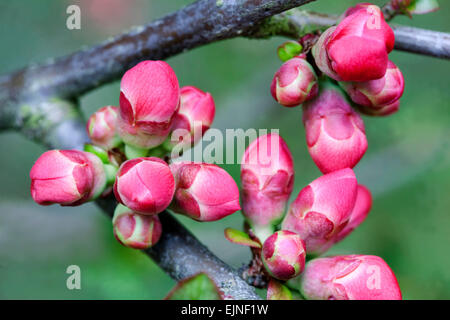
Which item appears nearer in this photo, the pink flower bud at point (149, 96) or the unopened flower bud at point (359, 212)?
the pink flower bud at point (149, 96)

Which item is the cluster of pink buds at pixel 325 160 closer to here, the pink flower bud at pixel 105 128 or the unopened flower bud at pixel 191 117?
the unopened flower bud at pixel 191 117

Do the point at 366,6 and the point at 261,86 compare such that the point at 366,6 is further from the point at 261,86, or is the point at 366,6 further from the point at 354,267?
the point at 261,86

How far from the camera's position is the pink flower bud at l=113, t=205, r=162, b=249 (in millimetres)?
659

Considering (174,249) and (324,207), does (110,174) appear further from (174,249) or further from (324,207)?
(324,207)

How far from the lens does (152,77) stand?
610 mm

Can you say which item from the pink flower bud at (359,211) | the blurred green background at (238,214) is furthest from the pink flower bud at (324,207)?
the blurred green background at (238,214)

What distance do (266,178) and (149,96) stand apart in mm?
212

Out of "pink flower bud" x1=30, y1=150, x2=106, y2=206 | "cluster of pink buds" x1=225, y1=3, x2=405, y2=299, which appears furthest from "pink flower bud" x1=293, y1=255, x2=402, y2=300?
"pink flower bud" x1=30, y1=150, x2=106, y2=206

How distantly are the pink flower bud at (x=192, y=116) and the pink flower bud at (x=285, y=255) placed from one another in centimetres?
19

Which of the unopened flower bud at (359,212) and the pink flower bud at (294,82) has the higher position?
the pink flower bud at (294,82)

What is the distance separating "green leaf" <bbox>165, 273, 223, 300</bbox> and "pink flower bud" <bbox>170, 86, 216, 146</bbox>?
1.02 ft

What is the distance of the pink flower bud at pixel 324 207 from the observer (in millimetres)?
634

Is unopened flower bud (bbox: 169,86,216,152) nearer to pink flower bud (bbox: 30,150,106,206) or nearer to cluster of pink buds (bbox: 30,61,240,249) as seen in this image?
cluster of pink buds (bbox: 30,61,240,249)

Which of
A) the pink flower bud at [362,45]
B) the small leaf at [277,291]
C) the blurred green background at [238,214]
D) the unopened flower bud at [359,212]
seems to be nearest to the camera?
the pink flower bud at [362,45]
